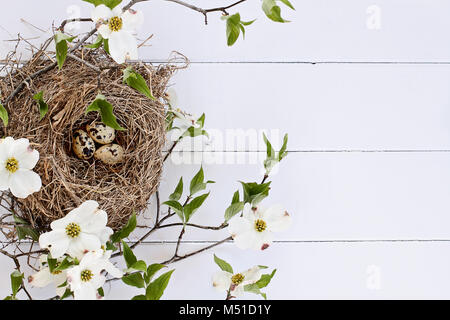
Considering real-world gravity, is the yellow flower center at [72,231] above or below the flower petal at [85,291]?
above

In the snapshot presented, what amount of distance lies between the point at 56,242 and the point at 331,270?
2.04 feet

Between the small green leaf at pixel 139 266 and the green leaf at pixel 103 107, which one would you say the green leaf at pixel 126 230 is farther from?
the green leaf at pixel 103 107

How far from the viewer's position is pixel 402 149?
3.73 ft

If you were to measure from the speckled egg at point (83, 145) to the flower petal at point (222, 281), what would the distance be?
35 centimetres

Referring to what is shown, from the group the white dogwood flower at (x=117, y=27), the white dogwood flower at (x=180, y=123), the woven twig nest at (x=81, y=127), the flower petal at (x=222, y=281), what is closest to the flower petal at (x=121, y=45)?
the white dogwood flower at (x=117, y=27)

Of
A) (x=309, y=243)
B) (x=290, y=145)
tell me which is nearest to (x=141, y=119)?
(x=290, y=145)

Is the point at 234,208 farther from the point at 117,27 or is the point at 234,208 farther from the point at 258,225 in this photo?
the point at 117,27

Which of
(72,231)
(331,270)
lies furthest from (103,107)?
(331,270)

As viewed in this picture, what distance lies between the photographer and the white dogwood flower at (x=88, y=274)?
31.5 inches

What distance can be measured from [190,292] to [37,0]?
73cm

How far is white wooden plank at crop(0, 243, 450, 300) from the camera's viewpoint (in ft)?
3.67
